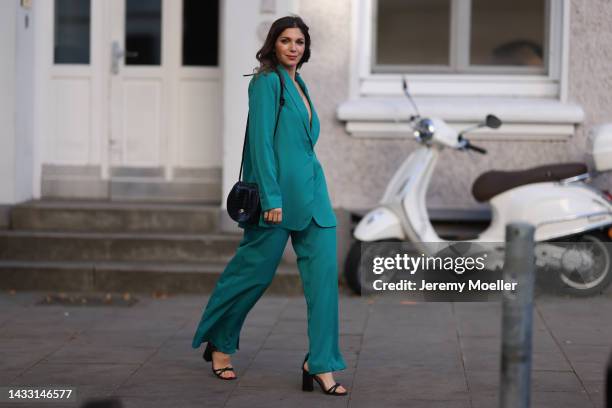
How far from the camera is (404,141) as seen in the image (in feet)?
31.2

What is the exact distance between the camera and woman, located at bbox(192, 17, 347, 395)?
5836 mm

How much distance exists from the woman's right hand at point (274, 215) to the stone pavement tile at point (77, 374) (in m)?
1.25

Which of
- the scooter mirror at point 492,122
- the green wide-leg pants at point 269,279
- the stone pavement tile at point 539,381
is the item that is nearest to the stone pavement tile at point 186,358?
the green wide-leg pants at point 269,279

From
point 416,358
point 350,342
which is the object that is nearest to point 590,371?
→ point 416,358

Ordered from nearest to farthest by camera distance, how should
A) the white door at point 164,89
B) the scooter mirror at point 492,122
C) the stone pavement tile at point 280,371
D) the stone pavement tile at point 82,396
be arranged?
the stone pavement tile at point 82,396 → the stone pavement tile at point 280,371 → the scooter mirror at point 492,122 → the white door at point 164,89

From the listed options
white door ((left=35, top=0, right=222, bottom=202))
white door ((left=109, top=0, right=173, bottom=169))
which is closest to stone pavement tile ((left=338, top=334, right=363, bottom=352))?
white door ((left=35, top=0, right=222, bottom=202))

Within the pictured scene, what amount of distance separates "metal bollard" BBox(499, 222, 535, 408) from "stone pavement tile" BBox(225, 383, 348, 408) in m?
1.63

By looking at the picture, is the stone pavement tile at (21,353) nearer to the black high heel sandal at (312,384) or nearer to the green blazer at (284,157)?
the black high heel sandal at (312,384)

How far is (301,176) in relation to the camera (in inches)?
232

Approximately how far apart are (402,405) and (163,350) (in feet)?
6.12

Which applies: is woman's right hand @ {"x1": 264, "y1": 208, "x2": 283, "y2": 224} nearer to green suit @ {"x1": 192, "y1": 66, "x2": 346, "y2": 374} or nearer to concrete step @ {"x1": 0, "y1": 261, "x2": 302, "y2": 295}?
A: green suit @ {"x1": 192, "y1": 66, "x2": 346, "y2": 374}

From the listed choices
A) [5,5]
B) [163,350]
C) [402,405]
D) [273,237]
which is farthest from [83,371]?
[5,5]

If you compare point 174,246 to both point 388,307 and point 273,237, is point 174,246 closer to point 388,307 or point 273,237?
point 388,307

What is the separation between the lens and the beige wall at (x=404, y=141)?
9352 millimetres
